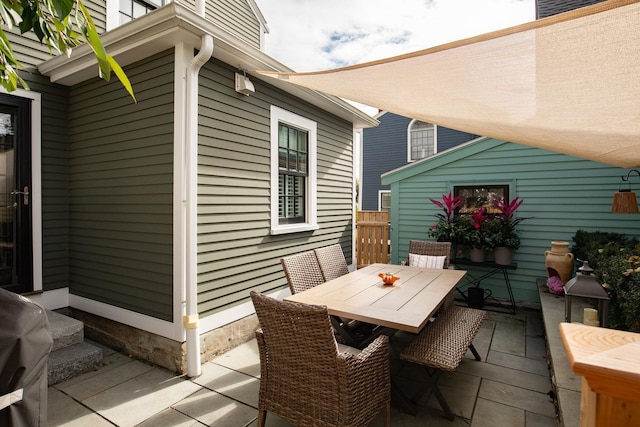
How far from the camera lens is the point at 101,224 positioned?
12.0ft

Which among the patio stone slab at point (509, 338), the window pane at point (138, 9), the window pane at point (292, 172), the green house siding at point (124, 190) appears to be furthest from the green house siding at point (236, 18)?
the patio stone slab at point (509, 338)

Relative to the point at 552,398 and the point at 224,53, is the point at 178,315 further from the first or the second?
the point at 552,398

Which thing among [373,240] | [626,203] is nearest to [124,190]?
[373,240]

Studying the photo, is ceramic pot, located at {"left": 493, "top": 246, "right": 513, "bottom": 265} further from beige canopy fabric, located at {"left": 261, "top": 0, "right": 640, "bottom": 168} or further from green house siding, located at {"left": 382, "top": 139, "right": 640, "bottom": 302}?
beige canopy fabric, located at {"left": 261, "top": 0, "right": 640, "bottom": 168}

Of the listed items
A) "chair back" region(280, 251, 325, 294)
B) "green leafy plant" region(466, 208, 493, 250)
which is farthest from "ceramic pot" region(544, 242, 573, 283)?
"chair back" region(280, 251, 325, 294)

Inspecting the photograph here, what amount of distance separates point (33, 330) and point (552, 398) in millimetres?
3197

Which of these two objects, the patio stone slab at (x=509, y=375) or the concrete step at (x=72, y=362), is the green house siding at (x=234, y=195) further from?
the patio stone slab at (x=509, y=375)

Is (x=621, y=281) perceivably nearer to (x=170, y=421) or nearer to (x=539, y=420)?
(x=539, y=420)

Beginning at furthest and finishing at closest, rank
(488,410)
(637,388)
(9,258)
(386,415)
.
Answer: (9,258), (488,410), (386,415), (637,388)

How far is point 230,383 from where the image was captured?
109 inches

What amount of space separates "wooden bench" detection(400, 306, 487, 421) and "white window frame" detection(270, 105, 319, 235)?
2.18 m

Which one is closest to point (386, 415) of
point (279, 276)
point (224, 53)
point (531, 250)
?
point (279, 276)

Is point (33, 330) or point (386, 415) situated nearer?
point (33, 330)

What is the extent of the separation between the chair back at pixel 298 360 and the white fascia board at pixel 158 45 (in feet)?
7.38
